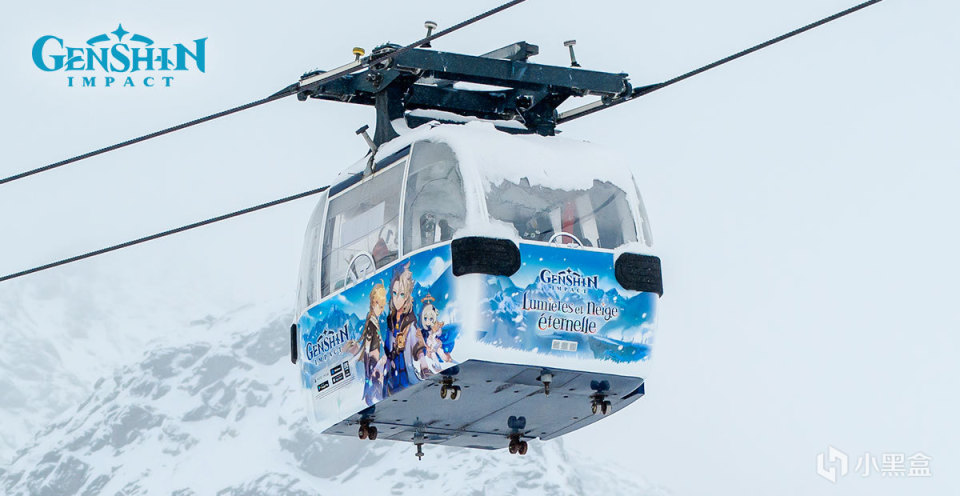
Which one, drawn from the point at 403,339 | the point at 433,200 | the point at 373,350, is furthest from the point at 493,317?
the point at 373,350

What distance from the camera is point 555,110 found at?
75.2 feet

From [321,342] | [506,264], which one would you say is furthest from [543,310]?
[321,342]

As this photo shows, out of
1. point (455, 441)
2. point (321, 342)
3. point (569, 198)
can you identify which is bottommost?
point (455, 441)

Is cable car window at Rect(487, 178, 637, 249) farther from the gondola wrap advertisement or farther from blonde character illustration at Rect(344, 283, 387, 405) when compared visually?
blonde character illustration at Rect(344, 283, 387, 405)

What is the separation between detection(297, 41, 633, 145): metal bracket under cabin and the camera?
2133 cm

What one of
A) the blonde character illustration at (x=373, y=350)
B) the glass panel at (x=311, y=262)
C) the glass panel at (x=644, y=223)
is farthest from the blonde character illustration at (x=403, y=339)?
the glass panel at (x=644, y=223)

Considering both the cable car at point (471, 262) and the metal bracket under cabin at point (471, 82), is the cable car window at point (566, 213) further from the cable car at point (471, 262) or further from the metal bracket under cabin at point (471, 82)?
the metal bracket under cabin at point (471, 82)

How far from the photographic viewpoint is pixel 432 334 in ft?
63.4

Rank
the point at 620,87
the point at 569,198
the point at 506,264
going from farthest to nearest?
the point at 620,87
the point at 569,198
the point at 506,264

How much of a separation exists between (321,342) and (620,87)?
5277 mm

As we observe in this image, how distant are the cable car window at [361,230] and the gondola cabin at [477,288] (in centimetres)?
3

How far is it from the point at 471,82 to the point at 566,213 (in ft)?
8.49

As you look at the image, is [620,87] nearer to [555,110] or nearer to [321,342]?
[555,110]

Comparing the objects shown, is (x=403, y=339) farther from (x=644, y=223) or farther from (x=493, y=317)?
(x=644, y=223)
